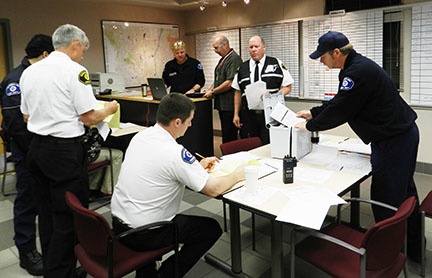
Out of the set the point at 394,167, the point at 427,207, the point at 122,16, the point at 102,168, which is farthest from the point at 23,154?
the point at 122,16

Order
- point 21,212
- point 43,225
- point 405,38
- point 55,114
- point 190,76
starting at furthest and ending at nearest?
point 190,76 < point 405,38 < point 21,212 < point 43,225 < point 55,114

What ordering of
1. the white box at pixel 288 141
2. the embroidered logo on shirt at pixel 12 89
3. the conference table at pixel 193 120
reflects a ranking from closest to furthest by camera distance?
1. the white box at pixel 288 141
2. the embroidered logo on shirt at pixel 12 89
3. the conference table at pixel 193 120

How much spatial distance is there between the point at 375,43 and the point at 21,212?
14.0ft

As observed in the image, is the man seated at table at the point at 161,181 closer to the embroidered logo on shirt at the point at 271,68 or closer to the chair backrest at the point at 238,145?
the chair backrest at the point at 238,145

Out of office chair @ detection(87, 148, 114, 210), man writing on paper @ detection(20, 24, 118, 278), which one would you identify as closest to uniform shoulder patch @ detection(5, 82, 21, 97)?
man writing on paper @ detection(20, 24, 118, 278)

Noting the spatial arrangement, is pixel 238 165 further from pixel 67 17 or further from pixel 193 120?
pixel 67 17

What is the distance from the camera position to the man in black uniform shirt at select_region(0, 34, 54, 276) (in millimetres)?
2531

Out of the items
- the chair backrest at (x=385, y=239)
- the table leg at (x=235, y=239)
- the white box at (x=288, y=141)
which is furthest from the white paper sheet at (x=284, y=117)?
the chair backrest at (x=385, y=239)

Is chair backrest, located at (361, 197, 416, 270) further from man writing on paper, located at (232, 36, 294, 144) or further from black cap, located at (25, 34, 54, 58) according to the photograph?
black cap, located at (25, 34, 54, 58)

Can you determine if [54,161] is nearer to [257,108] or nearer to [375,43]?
[257,108]

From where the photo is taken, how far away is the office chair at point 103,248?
65.4 inches

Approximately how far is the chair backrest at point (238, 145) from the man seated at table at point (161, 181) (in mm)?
893

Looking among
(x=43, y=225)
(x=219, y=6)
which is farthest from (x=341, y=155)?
(x=219, y=6)

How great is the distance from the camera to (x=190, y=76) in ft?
16.4
